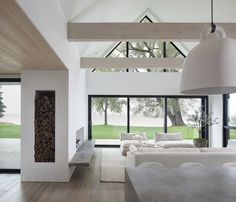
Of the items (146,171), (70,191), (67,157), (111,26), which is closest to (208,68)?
(146,171)

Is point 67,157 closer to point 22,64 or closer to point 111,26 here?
point 22,64

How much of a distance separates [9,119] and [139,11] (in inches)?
199

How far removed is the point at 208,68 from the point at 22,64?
406 cm

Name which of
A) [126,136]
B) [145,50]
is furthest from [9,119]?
[145,50]

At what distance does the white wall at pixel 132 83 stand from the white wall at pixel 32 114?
468 centimetres

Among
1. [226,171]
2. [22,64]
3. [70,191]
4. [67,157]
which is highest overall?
[22,64]

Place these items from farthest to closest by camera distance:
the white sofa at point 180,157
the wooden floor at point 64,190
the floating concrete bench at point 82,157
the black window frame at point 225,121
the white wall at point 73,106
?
the black window frame at point 225,121
the white wall at point 73,106
the floating concrete bench at point 82,157
the white sofa at point 180,157
the wooden floor at point 64,190

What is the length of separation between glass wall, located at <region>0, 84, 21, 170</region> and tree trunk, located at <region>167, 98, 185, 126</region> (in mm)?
6059

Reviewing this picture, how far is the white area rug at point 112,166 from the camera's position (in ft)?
19.6

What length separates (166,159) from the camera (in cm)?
529

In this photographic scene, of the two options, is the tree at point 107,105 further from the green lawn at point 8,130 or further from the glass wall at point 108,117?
the green lawn at point 8,130

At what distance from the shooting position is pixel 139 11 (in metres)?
8.52

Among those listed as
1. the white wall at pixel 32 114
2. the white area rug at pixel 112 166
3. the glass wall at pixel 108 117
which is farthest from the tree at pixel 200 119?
the white wall at pixel 32 114

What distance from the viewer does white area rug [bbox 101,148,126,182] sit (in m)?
5.98
